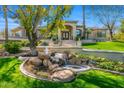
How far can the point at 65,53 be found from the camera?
283 inches

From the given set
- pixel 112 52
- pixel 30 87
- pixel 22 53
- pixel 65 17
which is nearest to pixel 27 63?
pixel 22 53

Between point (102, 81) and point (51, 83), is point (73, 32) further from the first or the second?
point (51, 83)

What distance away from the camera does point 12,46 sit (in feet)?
23.5

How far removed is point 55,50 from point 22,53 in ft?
2.73

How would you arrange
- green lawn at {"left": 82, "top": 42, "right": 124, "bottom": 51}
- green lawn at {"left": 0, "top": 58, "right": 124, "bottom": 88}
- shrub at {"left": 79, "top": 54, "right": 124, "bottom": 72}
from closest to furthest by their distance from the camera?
green lawn at {"left": 0, "top": 58, "right": 124, "bottom": 88}
shrub at {"left": 79, "top": 54, "right": 124, "bottom": 72}
green lawn at {"left": 82, "top": 42, "right": 124, "bottom": 51}

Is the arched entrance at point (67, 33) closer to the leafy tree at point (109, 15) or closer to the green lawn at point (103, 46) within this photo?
the green lawn at point (103, 46)

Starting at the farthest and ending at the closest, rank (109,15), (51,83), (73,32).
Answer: (73,32), (109,15), (51,83)

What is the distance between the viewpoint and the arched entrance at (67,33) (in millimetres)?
7246

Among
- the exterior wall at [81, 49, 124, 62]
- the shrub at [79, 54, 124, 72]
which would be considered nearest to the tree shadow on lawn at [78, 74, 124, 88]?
the shrub at [79, 54, 124, 72]

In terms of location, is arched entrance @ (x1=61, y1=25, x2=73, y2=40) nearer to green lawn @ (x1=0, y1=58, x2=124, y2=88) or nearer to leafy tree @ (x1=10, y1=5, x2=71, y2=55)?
leafy tree @ (x1=10, y1=5, x2=71, y2=55)

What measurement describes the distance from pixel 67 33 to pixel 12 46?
141cm

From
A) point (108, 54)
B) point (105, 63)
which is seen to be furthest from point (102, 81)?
point (108, 54)

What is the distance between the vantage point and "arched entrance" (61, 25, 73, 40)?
7.25 m

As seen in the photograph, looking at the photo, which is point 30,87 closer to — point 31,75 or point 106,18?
point 31,75
